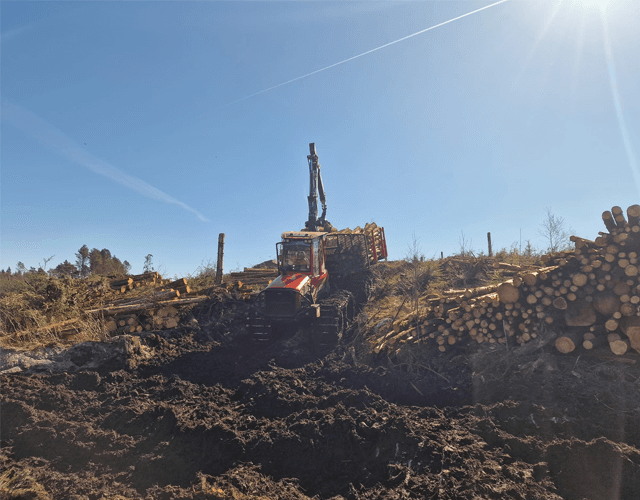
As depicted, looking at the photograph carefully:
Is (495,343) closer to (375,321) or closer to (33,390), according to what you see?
(375,321)

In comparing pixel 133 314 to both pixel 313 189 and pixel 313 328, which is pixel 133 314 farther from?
pixel 313 189

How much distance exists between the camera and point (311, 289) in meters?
9.89

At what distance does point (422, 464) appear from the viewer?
393 centimetres

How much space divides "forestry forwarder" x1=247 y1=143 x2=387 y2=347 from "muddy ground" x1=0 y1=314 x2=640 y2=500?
1872 mm

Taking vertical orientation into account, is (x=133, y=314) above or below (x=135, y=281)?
below

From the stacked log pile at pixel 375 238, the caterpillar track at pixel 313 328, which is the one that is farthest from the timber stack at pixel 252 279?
the caterpillar track at pixel 313 328

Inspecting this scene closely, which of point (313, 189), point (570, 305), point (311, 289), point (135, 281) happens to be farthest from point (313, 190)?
point (570, 305)

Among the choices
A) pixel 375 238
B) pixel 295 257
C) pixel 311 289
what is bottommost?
pixel 311 289

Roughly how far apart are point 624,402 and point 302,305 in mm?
6424

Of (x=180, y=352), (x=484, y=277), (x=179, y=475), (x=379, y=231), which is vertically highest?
(x=379, y=231)

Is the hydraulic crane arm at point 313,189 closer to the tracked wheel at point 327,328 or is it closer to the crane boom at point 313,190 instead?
the crane boom at point 313,190

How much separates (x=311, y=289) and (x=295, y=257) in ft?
3.49

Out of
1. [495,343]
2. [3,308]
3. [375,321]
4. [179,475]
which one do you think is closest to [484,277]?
[375,321]

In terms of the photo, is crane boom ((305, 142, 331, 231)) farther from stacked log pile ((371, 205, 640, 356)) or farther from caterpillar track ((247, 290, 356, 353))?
stacked log pile ((371, 205, 640, 356))
